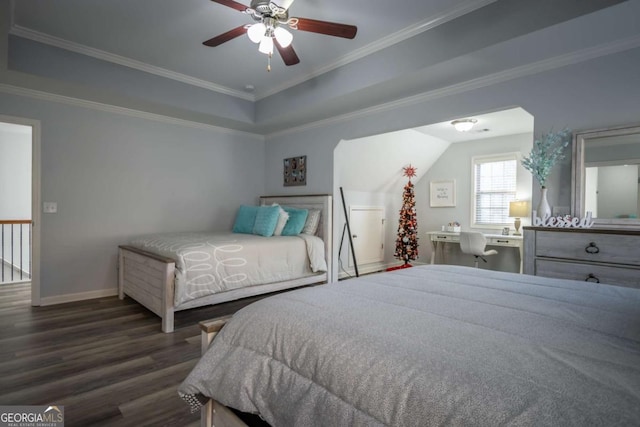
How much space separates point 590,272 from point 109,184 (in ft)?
15.7

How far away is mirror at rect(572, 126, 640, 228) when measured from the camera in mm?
2412

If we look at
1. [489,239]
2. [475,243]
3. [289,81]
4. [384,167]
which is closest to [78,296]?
[289,81]

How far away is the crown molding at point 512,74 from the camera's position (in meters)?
2.38

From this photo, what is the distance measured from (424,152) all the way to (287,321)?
17.2ft

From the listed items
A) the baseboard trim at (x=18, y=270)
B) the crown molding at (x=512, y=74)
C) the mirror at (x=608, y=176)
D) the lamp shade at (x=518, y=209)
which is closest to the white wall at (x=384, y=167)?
the crown molding at (x=512, y=74)

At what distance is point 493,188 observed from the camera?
5461 millimetres

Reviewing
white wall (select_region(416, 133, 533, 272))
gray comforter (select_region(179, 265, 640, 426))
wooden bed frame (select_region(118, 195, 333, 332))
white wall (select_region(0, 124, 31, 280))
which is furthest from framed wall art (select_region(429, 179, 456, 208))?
white wall (select_region(0, 124, 31, 280))

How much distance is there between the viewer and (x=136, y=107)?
4.01 metres

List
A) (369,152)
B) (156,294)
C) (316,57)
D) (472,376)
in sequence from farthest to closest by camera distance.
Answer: (369,152)
(316,57)
(156,294)
(472,376)

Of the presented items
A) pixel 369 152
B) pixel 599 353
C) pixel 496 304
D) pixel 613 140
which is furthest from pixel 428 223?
pixel 599 353

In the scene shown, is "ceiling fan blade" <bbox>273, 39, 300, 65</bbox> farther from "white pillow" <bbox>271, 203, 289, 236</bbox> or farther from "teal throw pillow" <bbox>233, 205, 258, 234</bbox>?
"teal throw pillow" <bbox>233, 205, 258, 234</bbox>

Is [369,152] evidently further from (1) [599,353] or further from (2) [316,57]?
(1) [599,353]

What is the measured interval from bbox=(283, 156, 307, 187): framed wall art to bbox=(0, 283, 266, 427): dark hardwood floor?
208cm

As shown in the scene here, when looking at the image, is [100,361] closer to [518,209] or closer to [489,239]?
[489,239]
